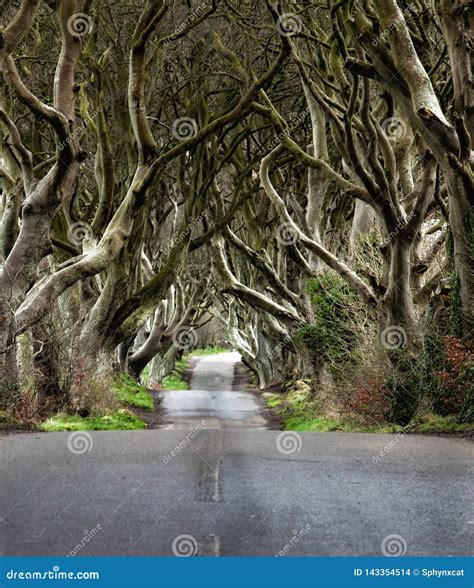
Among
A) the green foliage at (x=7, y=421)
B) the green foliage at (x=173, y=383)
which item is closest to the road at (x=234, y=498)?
the green foliage at (x=7, y=421)

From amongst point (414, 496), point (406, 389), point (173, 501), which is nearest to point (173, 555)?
point (173, 501)

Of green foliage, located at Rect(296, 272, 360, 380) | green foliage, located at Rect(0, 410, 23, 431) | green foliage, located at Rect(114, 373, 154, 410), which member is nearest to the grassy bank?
green foliage, located at Rect(296, 272, 360, 380)

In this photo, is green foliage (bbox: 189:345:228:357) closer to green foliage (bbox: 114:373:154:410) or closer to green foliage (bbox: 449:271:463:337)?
green foliage (bbox: 114:373:154:410)

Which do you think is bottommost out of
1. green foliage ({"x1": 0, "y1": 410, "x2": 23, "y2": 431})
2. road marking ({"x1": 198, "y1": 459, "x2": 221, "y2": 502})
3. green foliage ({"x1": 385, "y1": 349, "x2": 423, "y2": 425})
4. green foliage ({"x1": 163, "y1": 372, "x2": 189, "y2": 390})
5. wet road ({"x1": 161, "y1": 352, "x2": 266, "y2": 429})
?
green foliage ({"x1": 163, "y1": 372, "x2": 189, "y2": 390})

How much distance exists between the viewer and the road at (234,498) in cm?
485

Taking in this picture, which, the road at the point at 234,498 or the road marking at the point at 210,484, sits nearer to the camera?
the road at the point at 234,498

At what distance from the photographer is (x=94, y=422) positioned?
14.8 metres

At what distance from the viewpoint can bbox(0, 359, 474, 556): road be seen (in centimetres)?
485

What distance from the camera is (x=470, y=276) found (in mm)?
11758

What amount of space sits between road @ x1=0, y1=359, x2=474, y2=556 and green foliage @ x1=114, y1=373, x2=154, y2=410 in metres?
10.8

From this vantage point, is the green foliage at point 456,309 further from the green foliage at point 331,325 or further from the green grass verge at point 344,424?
the green foliage at point 331,325

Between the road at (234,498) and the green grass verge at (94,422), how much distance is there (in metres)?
3.11

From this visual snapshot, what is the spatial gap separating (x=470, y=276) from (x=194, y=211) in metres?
9.36

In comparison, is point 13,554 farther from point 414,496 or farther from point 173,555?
point 414,496
